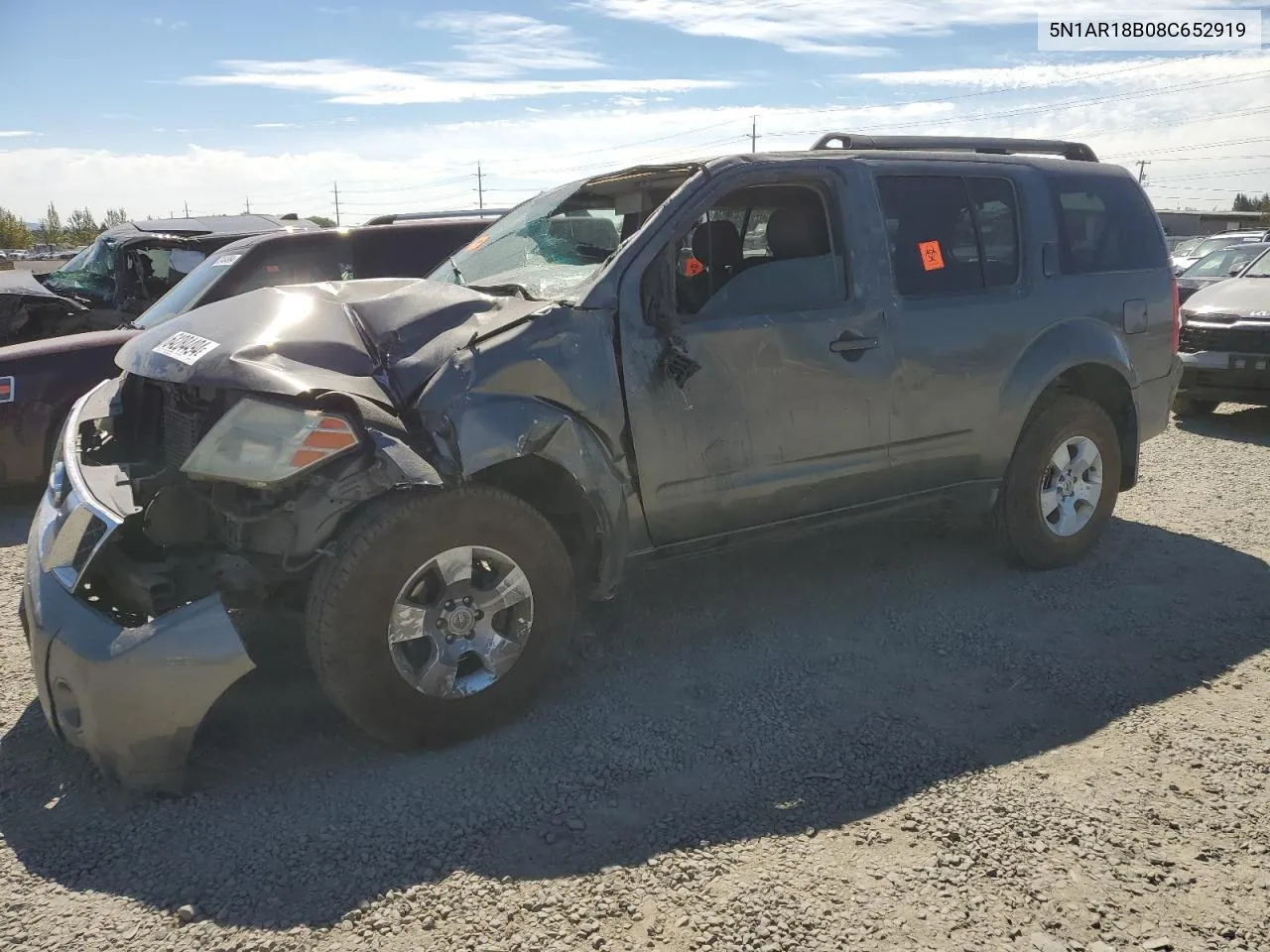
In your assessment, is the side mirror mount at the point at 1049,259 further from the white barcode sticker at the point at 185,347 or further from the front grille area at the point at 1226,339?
the front grille area at the point at 1226,339

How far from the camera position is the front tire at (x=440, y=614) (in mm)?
3033

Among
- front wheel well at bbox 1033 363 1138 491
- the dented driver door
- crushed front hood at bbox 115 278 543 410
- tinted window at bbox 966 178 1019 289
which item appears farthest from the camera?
front wheel well at bbox 1033 363 1138 491

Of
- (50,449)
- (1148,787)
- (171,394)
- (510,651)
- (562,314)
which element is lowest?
(1148,787)

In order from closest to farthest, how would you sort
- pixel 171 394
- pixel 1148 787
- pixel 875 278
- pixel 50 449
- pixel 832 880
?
pixel 832 880, pixel 1148 787, pixel 171 394, pixel 875 278, pixel 50 449

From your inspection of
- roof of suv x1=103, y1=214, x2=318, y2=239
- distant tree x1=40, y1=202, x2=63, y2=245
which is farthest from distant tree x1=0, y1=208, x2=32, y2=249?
roof of suv x1=103, y1=214, x2=318, y2=239

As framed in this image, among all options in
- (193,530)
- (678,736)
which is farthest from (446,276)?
(678,736)

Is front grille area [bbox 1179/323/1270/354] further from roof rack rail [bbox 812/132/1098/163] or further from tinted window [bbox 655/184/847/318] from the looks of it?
tinted window [bbox 655/184/847/318]

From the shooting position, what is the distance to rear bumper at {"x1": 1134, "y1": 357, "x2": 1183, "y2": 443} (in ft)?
17.1

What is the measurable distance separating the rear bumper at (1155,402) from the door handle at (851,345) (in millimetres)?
1924

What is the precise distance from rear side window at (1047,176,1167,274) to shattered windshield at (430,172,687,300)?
6.76 ft

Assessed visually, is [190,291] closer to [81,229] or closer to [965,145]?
[965,145]

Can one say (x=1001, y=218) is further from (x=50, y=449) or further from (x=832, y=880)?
(x=50, y=449)

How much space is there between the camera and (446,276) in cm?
443

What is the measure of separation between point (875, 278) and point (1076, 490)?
1.77 m
